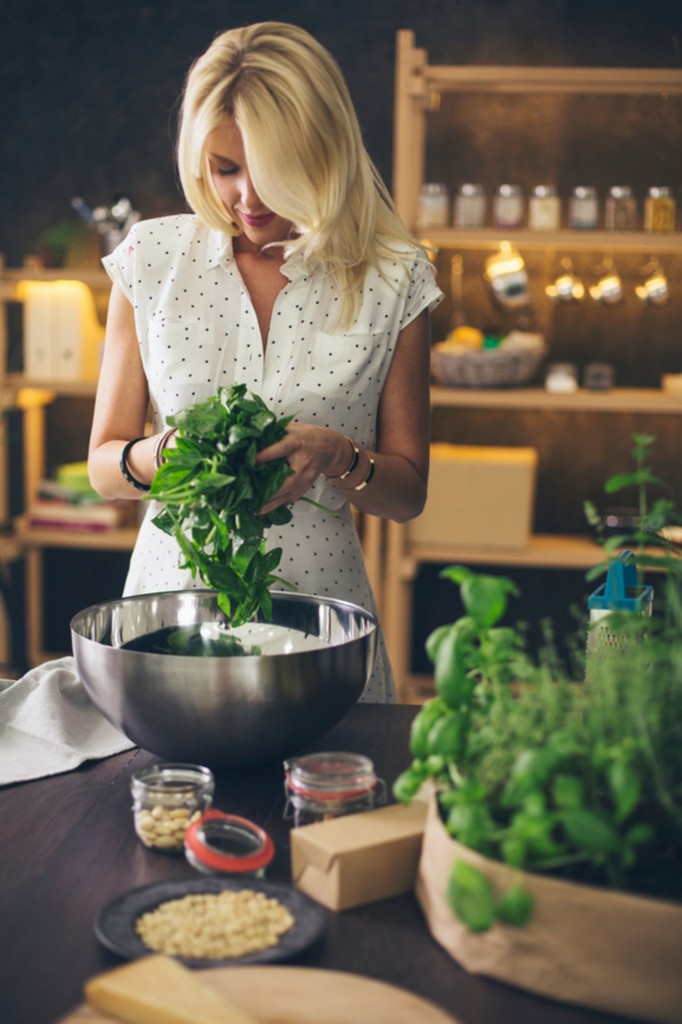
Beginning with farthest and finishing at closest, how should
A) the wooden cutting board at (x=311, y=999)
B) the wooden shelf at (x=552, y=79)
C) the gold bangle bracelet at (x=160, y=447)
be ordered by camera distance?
the wooden shelf at (x=552, y=79) → the gold bangle bracelet at (x=160, y=447) → the wooden cutting board at (x=311, y=999)

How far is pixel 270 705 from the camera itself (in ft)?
3.87

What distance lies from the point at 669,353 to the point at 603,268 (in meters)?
0.35

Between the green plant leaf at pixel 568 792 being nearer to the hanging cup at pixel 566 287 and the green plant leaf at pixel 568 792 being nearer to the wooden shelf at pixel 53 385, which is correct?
the hanging cup at pixel 566 287

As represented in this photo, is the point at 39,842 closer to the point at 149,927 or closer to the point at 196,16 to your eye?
the point at 149,927

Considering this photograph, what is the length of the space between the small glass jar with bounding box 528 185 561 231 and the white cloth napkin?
2476mm

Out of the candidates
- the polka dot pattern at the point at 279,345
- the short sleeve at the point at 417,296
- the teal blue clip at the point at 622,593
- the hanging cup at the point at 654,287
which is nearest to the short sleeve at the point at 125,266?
the polka dot pattern at the point at 279,345

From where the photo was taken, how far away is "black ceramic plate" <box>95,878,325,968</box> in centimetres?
87

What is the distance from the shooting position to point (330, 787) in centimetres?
109

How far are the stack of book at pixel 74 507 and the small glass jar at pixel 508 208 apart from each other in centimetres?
148

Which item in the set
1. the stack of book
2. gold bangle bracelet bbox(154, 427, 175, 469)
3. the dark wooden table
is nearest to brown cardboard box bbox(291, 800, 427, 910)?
the dark wooden table

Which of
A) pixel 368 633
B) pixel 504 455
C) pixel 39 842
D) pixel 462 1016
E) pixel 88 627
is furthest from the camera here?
pixel 504 455

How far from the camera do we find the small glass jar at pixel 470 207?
3572 millimetres

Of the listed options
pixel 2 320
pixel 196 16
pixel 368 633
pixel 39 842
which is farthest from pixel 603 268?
pixel 39 842

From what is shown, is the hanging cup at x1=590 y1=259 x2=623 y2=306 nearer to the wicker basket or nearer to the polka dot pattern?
the wicker basket
